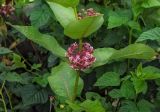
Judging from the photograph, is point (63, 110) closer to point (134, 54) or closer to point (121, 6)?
point (134, 54)

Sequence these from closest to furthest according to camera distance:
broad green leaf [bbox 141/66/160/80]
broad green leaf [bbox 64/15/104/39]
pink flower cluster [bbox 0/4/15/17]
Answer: broad green leaf [bbox 64/15/104/39]
broad green leaf [bbox 141/66/160/80]
pink flower cluster [bbox 0/4/15/17]

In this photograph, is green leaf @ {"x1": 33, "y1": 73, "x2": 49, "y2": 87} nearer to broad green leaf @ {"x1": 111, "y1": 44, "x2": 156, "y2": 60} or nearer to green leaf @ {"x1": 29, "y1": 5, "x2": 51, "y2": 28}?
green leaf @ {"x1": 29, "y1": 5, "x2": 51, "y2": 28}

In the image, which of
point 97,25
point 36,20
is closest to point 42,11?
point 36,20

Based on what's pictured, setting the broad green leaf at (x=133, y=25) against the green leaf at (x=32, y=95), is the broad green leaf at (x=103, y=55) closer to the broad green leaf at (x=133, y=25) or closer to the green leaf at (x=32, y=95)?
the broad green leaf at (x=133, y=25)

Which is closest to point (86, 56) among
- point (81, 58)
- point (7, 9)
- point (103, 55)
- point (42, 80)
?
point (81, 58)

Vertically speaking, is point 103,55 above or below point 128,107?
above

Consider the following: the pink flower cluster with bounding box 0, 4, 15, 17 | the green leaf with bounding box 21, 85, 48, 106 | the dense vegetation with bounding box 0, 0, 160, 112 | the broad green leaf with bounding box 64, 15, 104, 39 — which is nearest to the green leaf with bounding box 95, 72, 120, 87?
the dense vegetation with bounding box 0, 0, 160, 112

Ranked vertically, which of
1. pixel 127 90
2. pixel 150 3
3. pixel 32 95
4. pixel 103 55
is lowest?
pixel 32 95

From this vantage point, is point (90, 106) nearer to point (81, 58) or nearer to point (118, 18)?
point (81, 58)
